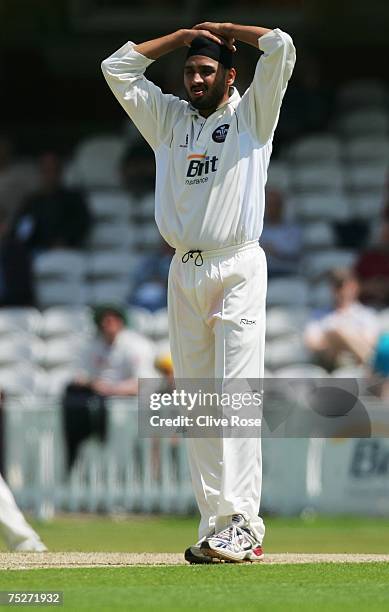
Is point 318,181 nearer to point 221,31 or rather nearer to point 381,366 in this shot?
Answer: point 381,366

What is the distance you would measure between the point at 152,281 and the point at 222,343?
7975 mm

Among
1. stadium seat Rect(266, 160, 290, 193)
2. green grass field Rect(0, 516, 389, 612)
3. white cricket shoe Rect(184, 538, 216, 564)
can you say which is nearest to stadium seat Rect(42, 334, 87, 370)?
stadium seat Rect(266, 160, 290, 193)

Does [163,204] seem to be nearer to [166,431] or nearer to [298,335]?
[166,431]

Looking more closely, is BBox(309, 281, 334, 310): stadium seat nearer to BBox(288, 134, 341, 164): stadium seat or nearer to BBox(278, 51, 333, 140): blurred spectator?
BBox(288, 134, 341, 164): stadium seat

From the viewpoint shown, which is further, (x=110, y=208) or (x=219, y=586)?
(x=110, y=208)

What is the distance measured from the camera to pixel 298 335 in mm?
13914

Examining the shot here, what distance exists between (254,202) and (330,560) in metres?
1.78

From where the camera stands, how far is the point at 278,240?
15094 mm

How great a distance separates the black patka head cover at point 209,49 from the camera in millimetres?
6922

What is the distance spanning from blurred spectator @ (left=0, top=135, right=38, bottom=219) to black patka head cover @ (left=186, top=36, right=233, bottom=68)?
9581 mm

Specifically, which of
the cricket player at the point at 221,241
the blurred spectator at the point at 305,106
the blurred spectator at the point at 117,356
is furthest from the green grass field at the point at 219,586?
the blurred spectator at the point at 305,106

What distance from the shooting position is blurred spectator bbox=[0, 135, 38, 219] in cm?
1675

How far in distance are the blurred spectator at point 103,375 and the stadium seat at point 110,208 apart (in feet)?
9.21

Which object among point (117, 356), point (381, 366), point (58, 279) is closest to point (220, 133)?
point (381, 366)
